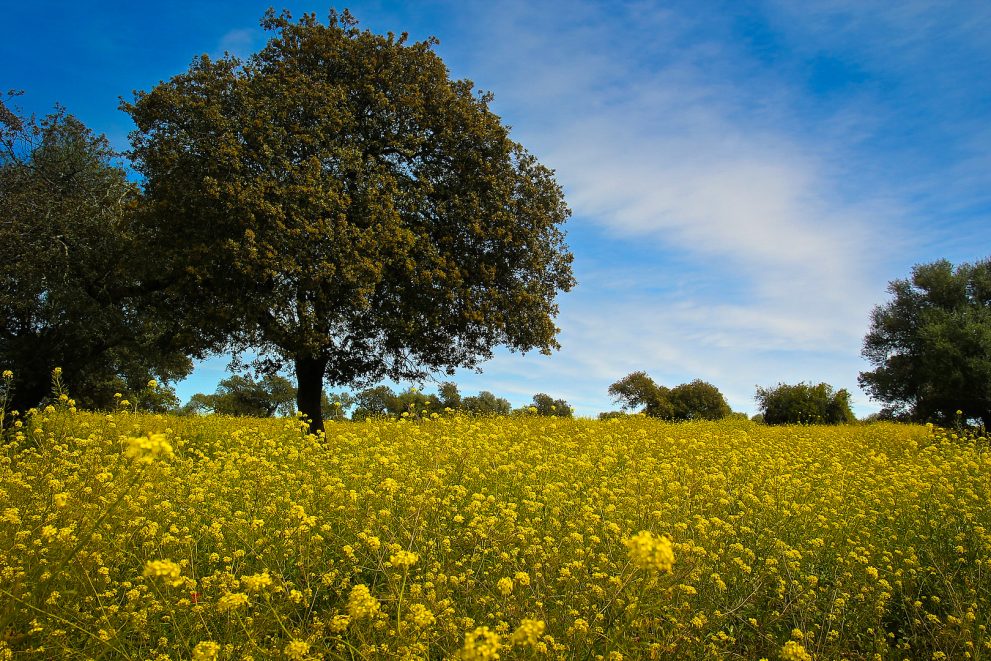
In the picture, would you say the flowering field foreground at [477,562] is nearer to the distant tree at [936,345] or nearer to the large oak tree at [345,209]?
the large oak tree at [345,209]

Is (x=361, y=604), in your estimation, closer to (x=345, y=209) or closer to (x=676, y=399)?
(x=345, y=209)

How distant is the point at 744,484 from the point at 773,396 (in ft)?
117

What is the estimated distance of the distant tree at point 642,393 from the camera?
49500mm

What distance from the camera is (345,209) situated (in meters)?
15.4

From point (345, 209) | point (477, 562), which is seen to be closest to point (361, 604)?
point (477, 562)

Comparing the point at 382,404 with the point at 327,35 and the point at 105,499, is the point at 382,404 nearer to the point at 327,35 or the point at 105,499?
the point at 327,35

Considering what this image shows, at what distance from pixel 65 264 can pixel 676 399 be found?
4206 cm

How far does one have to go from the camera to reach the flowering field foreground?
3916 millimetres

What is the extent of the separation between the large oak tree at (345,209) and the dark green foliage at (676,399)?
31.4 m

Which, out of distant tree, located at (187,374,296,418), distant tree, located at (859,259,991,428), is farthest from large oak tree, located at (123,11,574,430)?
distant tree, located at (187,374,296,418)

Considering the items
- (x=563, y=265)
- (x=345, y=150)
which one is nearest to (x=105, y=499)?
(x=345, y=150)

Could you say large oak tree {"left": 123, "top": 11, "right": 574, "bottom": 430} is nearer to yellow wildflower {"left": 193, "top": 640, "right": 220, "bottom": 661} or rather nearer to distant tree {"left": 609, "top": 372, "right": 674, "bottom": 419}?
yellow wildflower {"left": 193, "top": 640, "right": 220, "bottom": 661}

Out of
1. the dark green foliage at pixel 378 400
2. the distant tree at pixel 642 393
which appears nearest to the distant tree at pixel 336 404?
the dark green foliage at pixel 378 400

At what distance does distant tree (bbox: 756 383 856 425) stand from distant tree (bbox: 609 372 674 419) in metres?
10.0
